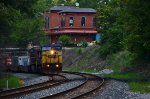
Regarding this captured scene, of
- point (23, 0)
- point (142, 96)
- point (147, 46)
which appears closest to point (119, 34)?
point (147, 46)

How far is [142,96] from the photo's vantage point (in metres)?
23.5

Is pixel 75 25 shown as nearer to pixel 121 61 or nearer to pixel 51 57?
pixel 121 61

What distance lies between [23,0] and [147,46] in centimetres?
934

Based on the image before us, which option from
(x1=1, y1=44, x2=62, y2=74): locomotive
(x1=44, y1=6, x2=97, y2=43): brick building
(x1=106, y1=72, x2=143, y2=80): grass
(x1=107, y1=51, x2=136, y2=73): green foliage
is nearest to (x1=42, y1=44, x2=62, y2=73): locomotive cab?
(x1=1, y1=44, x2=62, y2=74): locomotive

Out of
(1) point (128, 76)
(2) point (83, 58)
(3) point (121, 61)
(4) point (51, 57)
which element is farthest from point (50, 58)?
(2) point (83, 58)

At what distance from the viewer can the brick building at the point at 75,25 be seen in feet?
296

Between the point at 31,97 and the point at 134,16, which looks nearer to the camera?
the point at 31,97

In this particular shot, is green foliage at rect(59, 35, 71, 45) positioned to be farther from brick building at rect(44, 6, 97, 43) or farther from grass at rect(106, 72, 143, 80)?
grass at rect(106, 72, 143, 80)

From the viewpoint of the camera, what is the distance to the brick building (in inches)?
3553

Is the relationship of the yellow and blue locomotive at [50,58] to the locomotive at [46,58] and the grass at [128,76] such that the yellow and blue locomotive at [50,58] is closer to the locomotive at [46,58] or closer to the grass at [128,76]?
the locomotive at [46,58]

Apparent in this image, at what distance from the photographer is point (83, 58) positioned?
62375 mm

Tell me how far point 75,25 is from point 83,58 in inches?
1159

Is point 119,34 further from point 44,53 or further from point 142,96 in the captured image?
point 142,96

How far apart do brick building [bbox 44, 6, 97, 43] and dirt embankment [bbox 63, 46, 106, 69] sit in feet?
60.0
